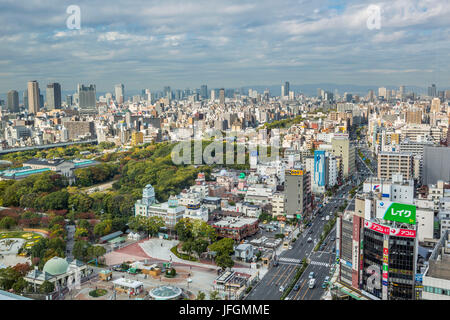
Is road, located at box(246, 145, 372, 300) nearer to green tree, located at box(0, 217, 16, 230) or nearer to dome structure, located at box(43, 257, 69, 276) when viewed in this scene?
dome structure, located at box(43, 257, 69, 276)

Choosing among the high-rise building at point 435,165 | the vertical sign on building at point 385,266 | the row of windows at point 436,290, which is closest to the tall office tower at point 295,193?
the high-rise building at point 435,165

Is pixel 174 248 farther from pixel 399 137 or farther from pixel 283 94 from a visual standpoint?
pixel 283 94

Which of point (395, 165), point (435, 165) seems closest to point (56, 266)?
point (395, 165)

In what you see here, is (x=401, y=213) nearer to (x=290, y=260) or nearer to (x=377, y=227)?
(x=377, y=227)

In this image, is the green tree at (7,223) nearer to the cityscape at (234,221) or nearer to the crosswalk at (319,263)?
the cityscape at (234,221)

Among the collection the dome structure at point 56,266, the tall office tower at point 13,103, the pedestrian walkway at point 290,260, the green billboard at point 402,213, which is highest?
the tall office tower at point 13,103

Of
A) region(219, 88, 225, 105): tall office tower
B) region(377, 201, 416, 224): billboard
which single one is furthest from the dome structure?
region(219, 88, 225, 105): tall office tower
